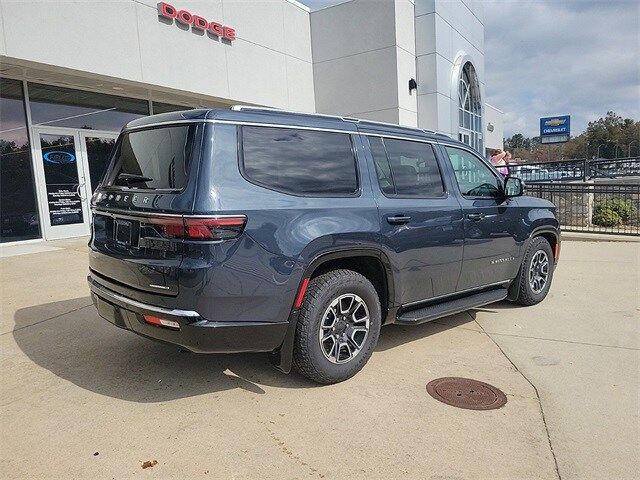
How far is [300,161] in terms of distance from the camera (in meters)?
3.36

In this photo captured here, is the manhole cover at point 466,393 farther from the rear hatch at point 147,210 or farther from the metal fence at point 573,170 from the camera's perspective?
the metal fence at point 573,170

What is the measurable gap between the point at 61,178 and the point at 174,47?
12.8 feet

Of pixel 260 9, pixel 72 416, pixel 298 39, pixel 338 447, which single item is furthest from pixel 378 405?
pixel 298 39

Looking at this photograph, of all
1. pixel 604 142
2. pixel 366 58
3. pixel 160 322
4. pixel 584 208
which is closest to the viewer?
pixel 160 322

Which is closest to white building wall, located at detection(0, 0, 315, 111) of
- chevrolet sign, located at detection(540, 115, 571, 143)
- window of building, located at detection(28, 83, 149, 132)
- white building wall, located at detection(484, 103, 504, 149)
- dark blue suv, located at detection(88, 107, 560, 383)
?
window of building, located at detection(28, 83, 149, 132)

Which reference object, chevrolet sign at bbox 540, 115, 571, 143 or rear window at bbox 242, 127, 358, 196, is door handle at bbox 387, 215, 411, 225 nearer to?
rear window at bbox 242, 127, 358, 196

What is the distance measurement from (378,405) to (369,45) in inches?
570

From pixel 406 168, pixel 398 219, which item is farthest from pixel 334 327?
pixel 406 168

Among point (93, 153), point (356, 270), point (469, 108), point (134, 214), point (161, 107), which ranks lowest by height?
point (356, 270)

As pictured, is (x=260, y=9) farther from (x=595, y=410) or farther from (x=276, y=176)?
(x=595, y=410)

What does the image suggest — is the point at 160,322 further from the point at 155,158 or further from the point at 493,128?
the point at 493,128

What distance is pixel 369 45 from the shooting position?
15.6 metres

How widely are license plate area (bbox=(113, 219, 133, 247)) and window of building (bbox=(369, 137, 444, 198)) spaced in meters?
1.89

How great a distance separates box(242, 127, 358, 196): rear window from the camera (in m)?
3.13
